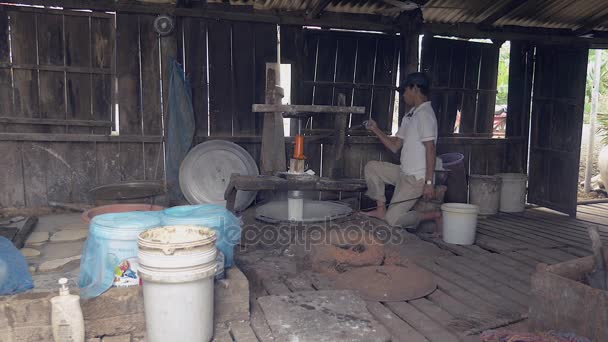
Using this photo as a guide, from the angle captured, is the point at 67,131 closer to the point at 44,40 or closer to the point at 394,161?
the point at 44,40

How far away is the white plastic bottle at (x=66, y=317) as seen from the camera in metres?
2.31

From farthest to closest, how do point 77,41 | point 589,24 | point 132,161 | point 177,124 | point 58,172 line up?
1. point 589,24
2. point 132,161
3. point 177,124
4. point 58,172
5. point 77,41

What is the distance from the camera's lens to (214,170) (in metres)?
5.47

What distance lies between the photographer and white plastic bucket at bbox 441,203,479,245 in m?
4.57

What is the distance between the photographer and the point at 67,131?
5203mm

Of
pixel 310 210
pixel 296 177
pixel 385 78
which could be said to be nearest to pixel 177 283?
pixel 296 177

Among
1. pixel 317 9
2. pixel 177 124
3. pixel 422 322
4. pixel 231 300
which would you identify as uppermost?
pixel 317 9

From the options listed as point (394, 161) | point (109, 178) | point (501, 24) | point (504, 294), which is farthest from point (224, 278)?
point (501, 24)

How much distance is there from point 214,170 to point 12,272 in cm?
288

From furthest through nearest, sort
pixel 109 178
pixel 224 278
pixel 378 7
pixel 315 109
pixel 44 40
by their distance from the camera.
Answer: pixel 378 7
pixel 109 178
pixel 44 40
pixel 315 109
pixel 224 278

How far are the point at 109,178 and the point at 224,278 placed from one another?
3.08 metres

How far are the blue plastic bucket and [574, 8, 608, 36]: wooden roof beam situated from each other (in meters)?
6.16

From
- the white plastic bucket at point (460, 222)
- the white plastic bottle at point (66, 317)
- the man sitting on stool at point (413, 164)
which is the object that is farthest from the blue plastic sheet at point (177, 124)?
the white plastic bottle at point (66, 317)

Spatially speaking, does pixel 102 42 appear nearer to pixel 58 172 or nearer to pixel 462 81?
pixel 58 172
